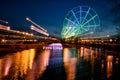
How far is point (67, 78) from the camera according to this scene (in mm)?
15688

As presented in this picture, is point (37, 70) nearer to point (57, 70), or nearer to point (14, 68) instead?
point (57, 70)

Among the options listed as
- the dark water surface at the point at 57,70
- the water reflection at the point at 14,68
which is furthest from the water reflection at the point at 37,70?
the water reflection at the point at 14,68

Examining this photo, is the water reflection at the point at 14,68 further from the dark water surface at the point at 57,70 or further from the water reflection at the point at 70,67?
the water reflection at the point at 70,67

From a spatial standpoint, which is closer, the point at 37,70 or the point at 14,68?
the point at 37,70

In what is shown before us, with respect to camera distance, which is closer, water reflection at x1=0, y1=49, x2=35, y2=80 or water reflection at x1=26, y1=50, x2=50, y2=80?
water reflection at x1=26, y1=50, x2=50, y2=80

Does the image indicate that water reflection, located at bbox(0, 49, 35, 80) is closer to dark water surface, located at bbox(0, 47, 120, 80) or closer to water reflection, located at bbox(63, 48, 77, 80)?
dark water surface, located at bbox(0, 47, 120, 80)

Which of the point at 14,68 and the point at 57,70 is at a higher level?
the point at 14,68

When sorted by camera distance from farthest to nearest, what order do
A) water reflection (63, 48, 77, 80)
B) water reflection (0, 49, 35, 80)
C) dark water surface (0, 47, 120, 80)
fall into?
water reflection (63, 48, 77, 80) < water reflection (0, 49, 35, 80) < dark water surface (0, 47, 120, 80)

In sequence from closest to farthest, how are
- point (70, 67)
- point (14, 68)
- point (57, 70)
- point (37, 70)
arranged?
point (37, 70) → point (57, 70) → point (14, 68) → point (70, 67)

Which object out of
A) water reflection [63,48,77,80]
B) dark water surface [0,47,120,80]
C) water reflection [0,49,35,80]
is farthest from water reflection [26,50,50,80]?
water reflection [63,48,77,80]

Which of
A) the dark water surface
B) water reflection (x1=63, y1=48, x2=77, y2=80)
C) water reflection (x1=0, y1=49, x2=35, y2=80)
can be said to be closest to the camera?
the dark water surface

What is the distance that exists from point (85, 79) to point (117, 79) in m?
1.65

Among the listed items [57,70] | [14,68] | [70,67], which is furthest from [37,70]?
[70,67]

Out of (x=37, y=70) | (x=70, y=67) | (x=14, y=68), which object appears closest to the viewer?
(x=37, y=70)
